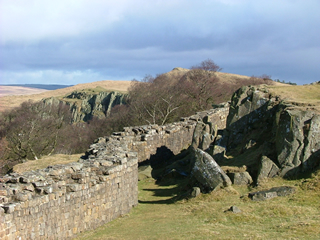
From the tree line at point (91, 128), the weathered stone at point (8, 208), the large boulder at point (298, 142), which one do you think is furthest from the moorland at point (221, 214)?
the tree line at point (91, 128)

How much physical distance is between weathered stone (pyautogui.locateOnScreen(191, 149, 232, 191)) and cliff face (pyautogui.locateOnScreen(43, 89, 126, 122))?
111975 mm

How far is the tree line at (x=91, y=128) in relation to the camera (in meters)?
44.9

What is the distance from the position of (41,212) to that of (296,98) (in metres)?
17.7

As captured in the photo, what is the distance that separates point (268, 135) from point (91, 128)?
46.9m

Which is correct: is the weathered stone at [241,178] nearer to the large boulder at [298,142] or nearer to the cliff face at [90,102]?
the large boulder at [298,142]

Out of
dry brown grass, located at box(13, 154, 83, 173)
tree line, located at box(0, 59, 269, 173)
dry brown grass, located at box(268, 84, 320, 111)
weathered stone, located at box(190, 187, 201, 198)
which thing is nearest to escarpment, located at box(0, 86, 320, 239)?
weathered stone, located at box(190, 187, 201, 198)

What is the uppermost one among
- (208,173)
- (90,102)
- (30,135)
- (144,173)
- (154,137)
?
(90,102)

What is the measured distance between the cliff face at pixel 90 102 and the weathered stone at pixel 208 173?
112 meters

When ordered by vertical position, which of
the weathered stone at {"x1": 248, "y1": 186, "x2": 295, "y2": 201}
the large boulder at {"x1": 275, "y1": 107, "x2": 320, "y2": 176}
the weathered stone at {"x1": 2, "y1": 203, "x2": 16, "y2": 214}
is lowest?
the weathered stone at {"x1": 248, "y1": 186, "x2": 295, "y2": 201}

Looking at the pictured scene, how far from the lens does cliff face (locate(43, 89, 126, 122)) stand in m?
131

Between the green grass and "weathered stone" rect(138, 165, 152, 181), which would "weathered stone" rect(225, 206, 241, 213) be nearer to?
the green grass

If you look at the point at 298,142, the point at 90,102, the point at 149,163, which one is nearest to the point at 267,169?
the point at 298,142

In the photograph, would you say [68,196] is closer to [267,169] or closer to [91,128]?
[267,169]

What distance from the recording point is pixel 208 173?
16.0 m
